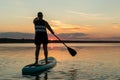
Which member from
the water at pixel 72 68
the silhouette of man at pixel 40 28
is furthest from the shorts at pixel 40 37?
the water at pixel 72 68

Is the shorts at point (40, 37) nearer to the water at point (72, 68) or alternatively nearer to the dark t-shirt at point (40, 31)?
the dark t-shirt at point (40, 31)

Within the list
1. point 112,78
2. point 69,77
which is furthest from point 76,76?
point 112,78

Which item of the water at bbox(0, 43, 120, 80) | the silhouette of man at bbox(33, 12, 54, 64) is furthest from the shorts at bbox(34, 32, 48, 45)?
the water at bbox(0, 43, 120, 80)

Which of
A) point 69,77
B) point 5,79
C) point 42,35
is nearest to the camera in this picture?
point 5,79

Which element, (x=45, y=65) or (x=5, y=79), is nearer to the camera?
(x=5, y=79)

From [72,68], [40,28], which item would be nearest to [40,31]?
[40,28]

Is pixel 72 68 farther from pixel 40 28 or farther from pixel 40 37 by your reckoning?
pixel 40 28

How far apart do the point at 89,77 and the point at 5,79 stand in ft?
10.6

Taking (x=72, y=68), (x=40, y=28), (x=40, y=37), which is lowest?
(x=72, y=68)

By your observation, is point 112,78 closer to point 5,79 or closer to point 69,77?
point 69,77

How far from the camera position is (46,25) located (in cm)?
1445

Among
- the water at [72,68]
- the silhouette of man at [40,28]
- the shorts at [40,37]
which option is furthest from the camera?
the shorts at [40,37]

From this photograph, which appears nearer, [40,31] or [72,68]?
[40,31]

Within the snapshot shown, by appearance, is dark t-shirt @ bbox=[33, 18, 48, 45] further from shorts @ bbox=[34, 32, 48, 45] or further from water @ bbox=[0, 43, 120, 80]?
water @ bbox=[0, 43, 120, 80]
